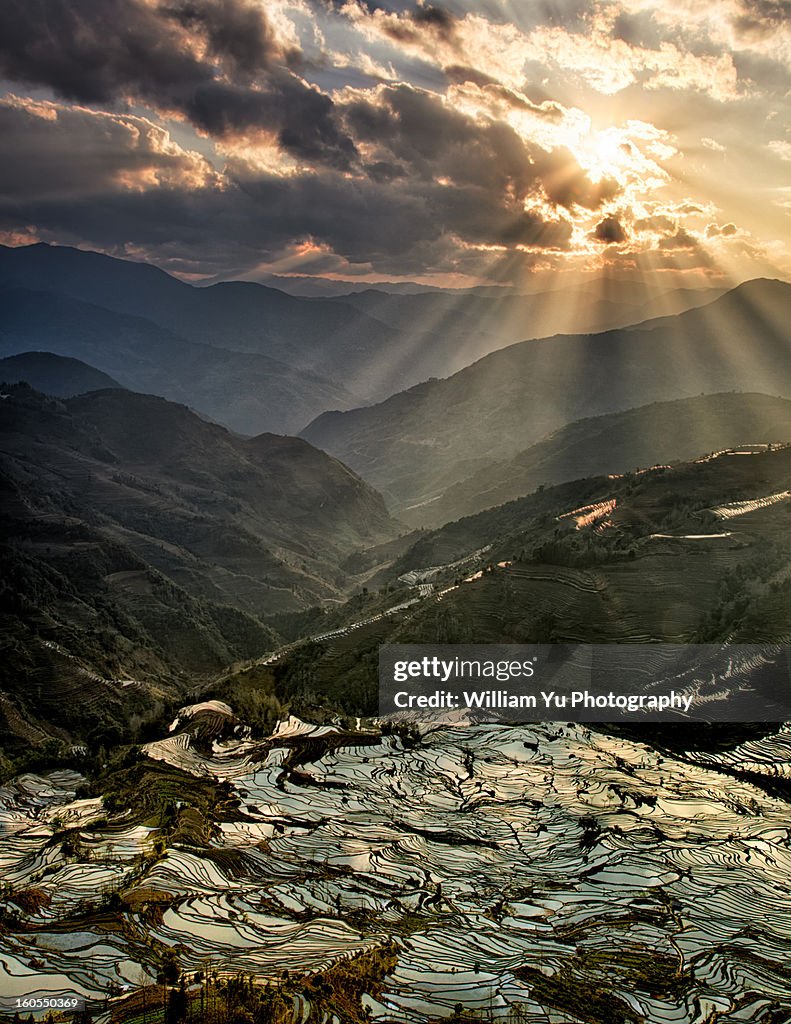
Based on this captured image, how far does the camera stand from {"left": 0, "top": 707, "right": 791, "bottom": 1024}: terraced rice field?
9711 mm

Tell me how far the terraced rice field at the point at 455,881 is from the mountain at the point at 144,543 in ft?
87.6

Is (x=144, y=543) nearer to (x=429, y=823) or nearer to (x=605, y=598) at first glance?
(x=605, y=598)

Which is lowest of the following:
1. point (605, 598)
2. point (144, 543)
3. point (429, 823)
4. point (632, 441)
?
point (144, 543)

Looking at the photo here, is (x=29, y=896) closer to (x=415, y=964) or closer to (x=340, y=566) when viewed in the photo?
(x=415, y=964)

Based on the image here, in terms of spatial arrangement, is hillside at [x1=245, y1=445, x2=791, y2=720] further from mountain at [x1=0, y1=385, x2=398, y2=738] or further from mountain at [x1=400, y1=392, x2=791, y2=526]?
mountain at [x1=400, y1=392, x2=791, y2=526]

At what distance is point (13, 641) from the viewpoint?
146 ft

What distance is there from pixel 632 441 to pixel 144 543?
8313cm

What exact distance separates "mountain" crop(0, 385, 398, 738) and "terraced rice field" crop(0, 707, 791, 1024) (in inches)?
1051

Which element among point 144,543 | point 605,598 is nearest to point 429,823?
point 605,598

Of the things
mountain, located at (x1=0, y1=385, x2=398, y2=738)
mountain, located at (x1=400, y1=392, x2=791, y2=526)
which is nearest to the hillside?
mountain, located at (x1=0, y1=385, x2=398, y2=738)

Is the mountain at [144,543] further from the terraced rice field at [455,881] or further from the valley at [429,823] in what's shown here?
the terraced rice field at [455,881]

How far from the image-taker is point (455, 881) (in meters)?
13.2

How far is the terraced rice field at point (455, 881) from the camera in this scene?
9.71 meters

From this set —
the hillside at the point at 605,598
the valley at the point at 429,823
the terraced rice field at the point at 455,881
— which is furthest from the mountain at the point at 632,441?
the terraced rice field at the point at 455,881
